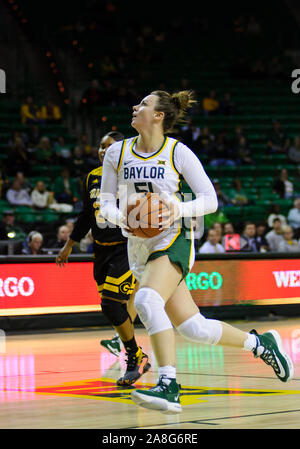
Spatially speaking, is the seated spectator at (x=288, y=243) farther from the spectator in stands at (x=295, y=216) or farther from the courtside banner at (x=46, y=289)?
the courtside banner at (x=46, y=289)

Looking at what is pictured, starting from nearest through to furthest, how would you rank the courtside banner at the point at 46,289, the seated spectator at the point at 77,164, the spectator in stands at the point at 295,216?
the courtside banner at the point at 46,289 < the spectator in stands at the point at 295,216 < the seated spectator at the point at 77,164

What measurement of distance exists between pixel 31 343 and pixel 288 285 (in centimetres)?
503

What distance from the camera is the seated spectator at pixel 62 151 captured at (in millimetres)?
19219

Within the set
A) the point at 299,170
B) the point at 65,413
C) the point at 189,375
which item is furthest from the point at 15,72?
the point at 65,413

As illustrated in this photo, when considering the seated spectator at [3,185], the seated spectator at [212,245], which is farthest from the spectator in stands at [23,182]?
the seated spectator at [212,245]

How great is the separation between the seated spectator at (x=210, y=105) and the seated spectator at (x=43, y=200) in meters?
6.95

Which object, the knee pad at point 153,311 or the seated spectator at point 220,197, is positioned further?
the seated spectator at point 220,197

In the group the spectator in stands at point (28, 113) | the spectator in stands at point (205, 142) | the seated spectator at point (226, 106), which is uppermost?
the seated spectator at point (226, 106)

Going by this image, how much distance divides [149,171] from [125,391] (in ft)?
6.03

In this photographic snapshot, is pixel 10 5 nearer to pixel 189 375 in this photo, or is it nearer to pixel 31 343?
pixel 31 343

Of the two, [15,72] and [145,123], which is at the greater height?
[15,72]
